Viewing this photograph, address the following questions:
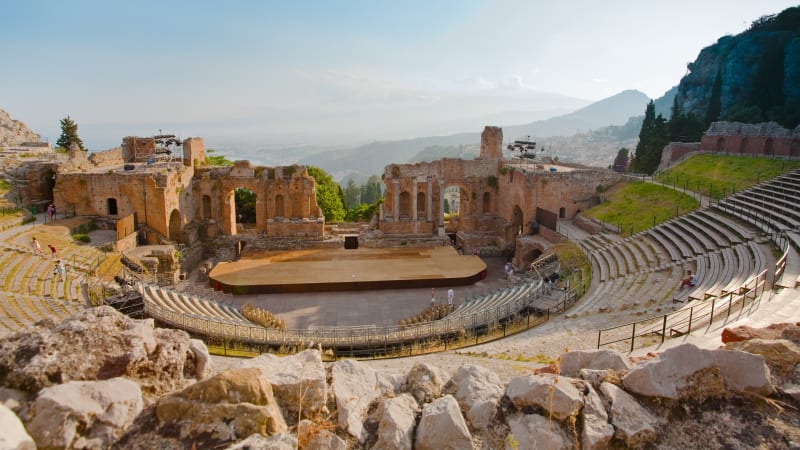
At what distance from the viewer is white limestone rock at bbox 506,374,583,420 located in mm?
4910

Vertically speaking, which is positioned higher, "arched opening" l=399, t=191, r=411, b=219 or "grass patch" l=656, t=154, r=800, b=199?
"grass patch" l=656, t=154, r=800, b=199

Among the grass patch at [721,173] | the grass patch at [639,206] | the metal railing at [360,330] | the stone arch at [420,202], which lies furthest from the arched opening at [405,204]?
the metal railing at [360,330]

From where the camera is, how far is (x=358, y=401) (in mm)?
5344

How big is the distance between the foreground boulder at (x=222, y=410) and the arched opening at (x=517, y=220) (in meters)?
32.2

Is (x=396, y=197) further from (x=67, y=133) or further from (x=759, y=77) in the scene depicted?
(x=759, y=77)

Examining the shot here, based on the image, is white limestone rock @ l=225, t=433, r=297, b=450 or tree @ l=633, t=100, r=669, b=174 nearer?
white limestone rock @ l=225, t=433, r=297, b=450

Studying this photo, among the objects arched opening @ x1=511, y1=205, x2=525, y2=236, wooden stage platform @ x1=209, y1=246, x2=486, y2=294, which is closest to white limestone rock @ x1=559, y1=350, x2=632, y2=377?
wooden stage platform @ x1=209, y1=246, x2=486, y2=294

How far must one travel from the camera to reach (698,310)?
477 inches

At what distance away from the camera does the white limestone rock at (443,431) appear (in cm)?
480

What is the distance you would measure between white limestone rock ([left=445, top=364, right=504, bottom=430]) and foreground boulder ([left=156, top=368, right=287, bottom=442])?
1966 millimetres

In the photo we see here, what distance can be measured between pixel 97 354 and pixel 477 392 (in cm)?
403

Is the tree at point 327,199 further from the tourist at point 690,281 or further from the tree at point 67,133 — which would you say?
the tourist at point 690,281

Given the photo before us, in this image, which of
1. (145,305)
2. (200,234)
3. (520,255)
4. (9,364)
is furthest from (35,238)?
→ (520,255)

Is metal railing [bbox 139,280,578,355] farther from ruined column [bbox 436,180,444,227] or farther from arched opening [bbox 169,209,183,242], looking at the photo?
ruined column [bbox 436,180,444,227]
